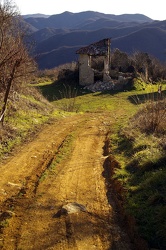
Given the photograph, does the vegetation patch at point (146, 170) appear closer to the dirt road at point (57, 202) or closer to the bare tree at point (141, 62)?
the dirt road at point (57, 202)

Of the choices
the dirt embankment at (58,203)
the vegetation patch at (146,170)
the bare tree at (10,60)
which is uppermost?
the bare tree at (10,60)

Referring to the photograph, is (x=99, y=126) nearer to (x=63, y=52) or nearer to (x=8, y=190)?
(x=8, y=190)

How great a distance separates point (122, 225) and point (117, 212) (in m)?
0.49

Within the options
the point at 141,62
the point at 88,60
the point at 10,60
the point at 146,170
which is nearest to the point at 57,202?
the point at 146,170

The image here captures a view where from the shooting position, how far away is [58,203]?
6.31 metres

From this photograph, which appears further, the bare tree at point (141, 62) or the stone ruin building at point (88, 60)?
the bare tree at point (141, 62)

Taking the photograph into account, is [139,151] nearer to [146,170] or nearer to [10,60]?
[146,170]

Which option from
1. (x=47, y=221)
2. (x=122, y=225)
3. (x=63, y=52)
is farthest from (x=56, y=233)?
(x=63, y=52)

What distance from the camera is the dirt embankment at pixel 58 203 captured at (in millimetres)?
5052

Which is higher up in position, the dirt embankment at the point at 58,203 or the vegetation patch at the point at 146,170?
the vegetation patch at the point at 146,170

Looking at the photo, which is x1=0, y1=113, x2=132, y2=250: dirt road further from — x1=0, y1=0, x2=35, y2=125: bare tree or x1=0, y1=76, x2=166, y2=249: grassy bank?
x1=0, y1=0, x2=35, y2=125: bare tree

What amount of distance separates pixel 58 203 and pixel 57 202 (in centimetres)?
5

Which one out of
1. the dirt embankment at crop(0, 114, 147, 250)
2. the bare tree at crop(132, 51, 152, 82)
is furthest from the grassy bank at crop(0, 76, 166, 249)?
the bare tree at crop(132, 51, 152, 82)

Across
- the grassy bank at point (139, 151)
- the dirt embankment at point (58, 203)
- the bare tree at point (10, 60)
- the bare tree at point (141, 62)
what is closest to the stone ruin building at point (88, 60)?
the bare tree at point (141, 62)
